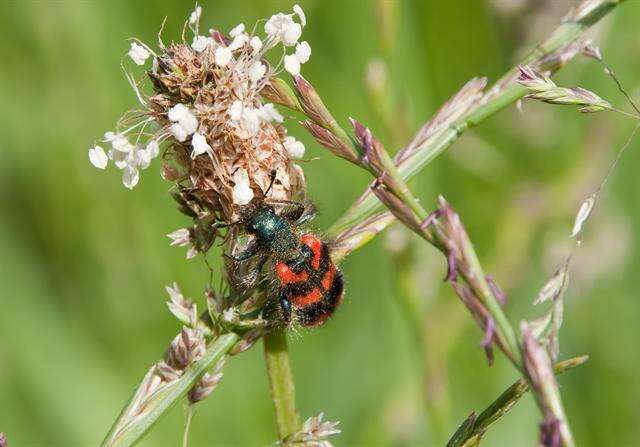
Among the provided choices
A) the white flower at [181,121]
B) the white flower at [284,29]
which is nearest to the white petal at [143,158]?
the white flower at [181,121]

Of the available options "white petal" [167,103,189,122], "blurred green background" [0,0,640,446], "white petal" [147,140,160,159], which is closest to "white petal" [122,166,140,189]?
"white petal" [147,140,160,159]

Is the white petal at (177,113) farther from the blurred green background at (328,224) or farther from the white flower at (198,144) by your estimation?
the blurred green background at (328,224)

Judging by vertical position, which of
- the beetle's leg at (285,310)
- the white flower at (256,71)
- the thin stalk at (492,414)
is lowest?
the thin stalk at (492,414)

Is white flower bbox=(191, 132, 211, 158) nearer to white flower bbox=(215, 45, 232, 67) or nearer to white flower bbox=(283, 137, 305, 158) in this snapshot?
white flower bbox=(215, 45, 232, 67)

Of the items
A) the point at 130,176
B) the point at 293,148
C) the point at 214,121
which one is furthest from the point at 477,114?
the point at 130,176

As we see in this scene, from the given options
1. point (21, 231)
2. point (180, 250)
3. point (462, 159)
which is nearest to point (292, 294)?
point (180, 250)
